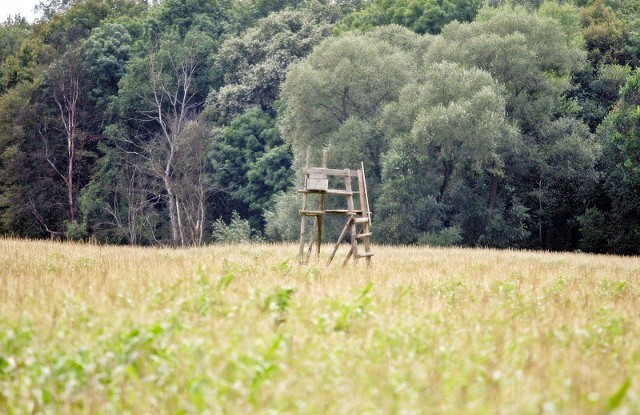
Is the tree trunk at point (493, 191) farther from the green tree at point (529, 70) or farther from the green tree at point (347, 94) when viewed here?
the green tree at point (347, 94)

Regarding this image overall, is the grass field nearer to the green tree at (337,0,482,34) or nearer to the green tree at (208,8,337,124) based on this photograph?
the green tree at (337,0,482,34)

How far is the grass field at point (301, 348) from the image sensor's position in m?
7.06

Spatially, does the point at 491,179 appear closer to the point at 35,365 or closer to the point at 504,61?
the point at 504,61

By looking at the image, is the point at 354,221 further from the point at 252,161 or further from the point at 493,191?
the point at 252,161

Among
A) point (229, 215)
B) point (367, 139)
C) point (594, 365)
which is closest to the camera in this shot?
point (594, 365)

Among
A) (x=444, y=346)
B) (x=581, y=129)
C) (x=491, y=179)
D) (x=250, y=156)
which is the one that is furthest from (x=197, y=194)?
(x=444, y=346)

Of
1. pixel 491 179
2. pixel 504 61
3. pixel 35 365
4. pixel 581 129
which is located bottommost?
pixel 35 365

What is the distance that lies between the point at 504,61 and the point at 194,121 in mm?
23533

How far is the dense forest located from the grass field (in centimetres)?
3066

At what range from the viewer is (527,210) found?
4891 cm

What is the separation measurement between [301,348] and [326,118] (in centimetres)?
3892

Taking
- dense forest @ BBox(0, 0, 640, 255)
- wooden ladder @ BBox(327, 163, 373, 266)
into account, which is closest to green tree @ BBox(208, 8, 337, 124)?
dense forest @ BBox(0, 0, 640, 255)

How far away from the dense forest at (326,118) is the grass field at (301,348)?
101 ft

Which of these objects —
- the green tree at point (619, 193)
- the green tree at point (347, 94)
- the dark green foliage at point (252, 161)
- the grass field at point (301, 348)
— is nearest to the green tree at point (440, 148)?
the green tree at point (347, 94)
